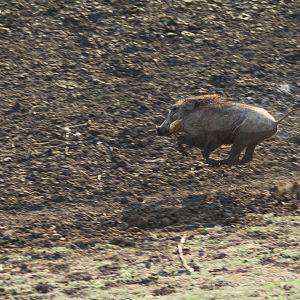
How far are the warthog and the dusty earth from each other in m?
0.30

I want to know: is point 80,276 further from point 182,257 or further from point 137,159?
point 137,159

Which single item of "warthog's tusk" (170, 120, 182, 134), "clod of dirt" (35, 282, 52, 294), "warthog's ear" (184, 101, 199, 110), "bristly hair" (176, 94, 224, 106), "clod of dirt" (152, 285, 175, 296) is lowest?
"warthog's tusk" (170, 120, 182, 134)

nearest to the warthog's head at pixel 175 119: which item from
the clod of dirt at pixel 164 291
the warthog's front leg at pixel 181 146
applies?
the warthog's front leg at pixel 181 146

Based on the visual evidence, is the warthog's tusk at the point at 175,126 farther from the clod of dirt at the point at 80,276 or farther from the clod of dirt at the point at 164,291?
the clod of dirt at the point at 164,291

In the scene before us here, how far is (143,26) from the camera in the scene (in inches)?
562

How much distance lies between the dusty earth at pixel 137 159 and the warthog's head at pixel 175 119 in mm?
338

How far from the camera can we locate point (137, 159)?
11.6 meters

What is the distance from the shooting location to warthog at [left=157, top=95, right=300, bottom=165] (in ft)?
36.7

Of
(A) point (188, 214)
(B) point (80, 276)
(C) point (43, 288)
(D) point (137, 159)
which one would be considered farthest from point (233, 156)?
(C) point (43, 288)

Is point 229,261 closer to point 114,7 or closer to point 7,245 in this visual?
point 7,245

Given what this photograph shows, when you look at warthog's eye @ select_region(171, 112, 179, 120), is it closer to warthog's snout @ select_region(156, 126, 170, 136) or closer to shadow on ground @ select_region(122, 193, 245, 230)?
warthog's snout @ select_region(156, 126, 170, 136)

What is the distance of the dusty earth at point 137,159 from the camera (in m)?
8.95

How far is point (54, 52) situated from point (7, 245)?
14.3 feet

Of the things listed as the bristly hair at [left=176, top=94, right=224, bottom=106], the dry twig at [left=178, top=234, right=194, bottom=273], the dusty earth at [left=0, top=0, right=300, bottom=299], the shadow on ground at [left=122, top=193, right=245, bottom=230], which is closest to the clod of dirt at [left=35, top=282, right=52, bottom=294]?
the dusty earth at [left=0, top=0, right=300, bottom=299]
